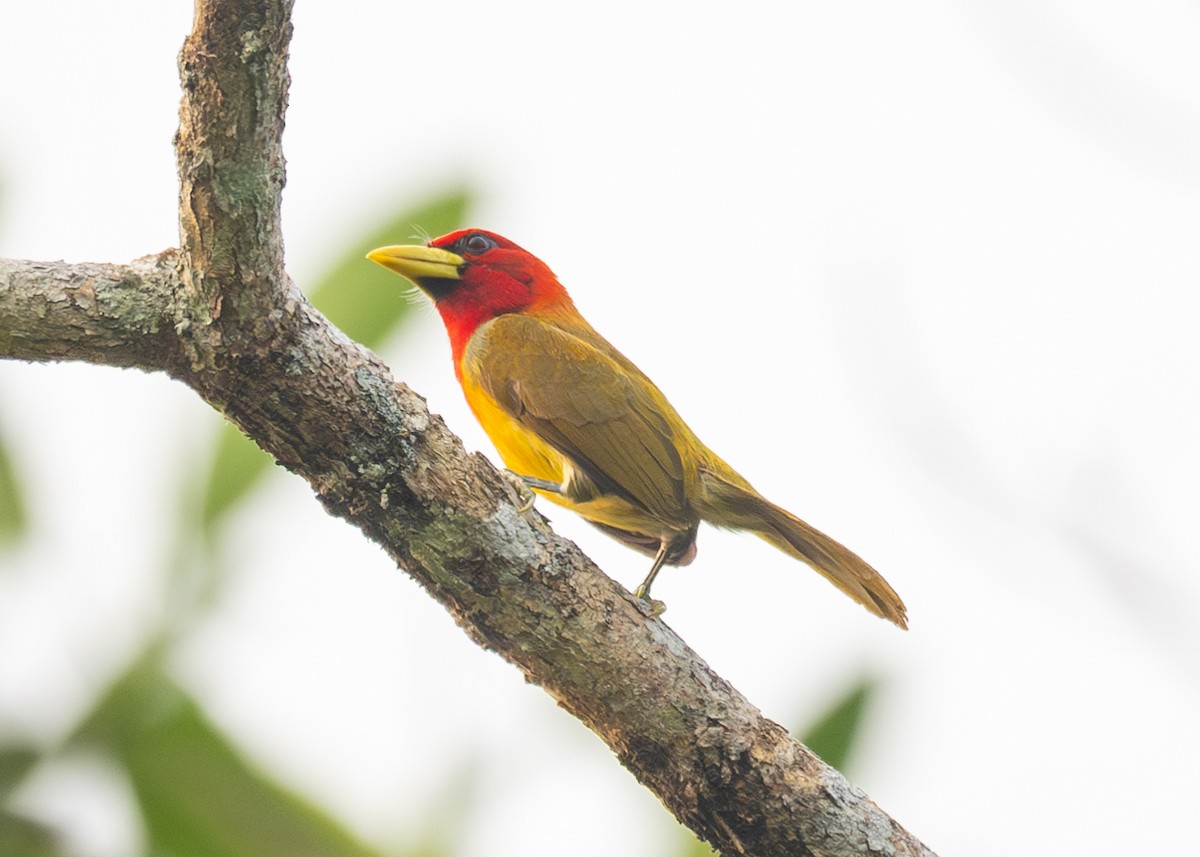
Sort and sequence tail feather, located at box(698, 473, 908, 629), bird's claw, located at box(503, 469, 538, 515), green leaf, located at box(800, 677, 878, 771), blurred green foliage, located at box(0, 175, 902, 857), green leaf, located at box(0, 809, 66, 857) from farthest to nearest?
1. tail feather, located at box(698, 473, 908, 629)
2. bird's claw, located at box(503, 469, 538, 515)
3. green leaf, located at box(800, 677, 878, 771)
4. blurred green foliage, located at box(0, 175, 902, 857)
5. green leaf, located at box(0, 809, 66, 857)

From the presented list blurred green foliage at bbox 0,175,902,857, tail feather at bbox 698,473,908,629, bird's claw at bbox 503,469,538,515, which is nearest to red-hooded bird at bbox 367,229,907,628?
tail feather at bbox 698,473,908,629

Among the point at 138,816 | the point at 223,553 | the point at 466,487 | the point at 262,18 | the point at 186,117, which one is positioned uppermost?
the point at 262,18

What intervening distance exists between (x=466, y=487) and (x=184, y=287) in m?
0.66

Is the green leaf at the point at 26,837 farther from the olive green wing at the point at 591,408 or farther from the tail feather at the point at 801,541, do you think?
the tail feather at the point at 801,541

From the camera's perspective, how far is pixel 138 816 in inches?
74.2

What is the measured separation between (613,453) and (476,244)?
132 cm

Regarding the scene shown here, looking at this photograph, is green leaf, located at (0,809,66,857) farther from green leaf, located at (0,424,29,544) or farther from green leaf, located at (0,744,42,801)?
green leaf, located at (0,424,29,544)

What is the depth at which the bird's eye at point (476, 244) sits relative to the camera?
494cm

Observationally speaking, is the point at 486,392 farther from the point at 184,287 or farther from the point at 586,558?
the point at 184,287

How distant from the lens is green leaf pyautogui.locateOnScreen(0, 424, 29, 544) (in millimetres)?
2188

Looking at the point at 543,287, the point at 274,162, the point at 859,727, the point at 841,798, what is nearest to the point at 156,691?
the point at 274,162

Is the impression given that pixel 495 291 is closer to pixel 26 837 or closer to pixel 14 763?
pixel 14 763

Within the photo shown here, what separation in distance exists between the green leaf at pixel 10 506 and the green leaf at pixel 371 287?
2.43 feet

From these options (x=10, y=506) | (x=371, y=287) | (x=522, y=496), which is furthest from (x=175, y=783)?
(x=371, y=287)
